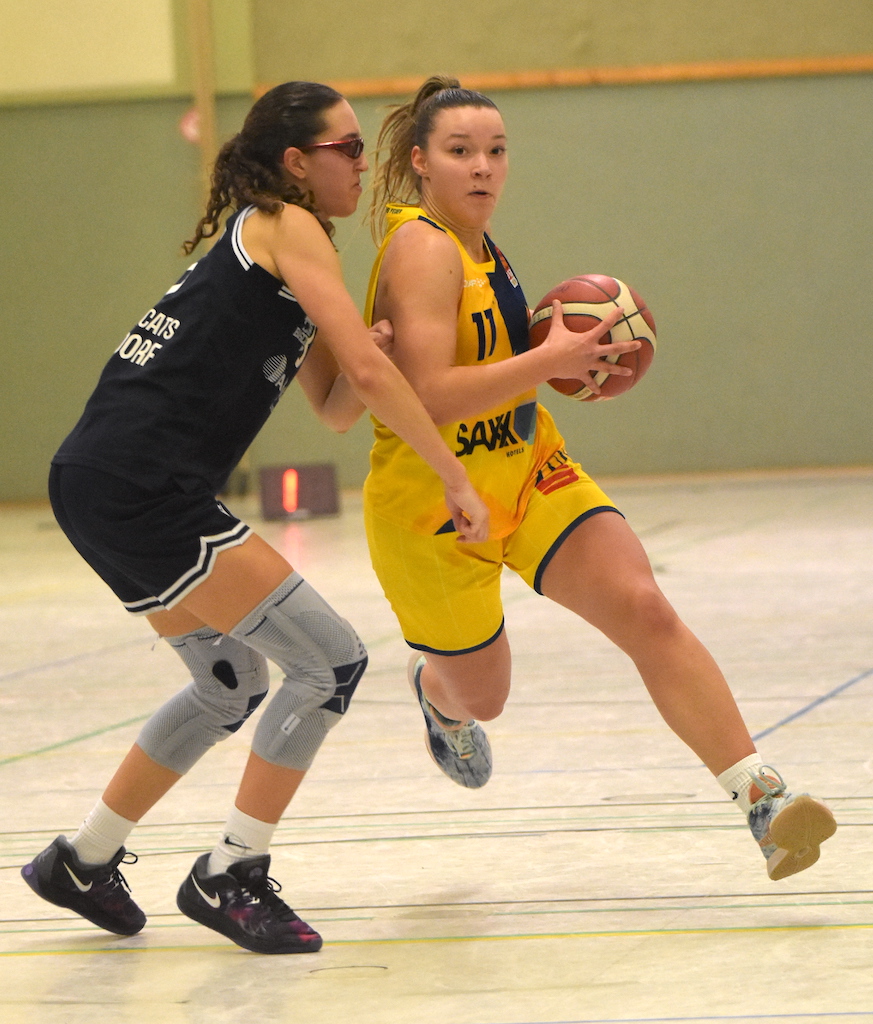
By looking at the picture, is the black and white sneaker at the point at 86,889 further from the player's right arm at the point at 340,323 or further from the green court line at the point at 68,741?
the green court line at the point at 68,741

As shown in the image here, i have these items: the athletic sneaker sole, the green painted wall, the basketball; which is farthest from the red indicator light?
the athletic sneaker sole

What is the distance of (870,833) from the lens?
118 inches

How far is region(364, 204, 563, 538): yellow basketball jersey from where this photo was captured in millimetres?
2904

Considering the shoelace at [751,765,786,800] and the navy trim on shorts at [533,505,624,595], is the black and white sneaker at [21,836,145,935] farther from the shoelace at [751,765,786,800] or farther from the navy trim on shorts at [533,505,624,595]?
the shoelace at [751,765,786,800]

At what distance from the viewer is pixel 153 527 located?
8.00 ft

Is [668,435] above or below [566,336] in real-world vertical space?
below

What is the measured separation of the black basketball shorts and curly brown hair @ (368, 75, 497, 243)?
3.13 feet

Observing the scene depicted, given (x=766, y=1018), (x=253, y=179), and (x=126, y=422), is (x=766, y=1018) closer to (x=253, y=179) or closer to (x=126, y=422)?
(x=126, y=422)

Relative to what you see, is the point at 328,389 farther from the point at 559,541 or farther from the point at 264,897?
the point at 264,897

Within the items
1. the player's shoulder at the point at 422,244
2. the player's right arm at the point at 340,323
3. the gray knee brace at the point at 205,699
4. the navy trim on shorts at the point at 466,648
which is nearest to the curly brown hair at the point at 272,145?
the player's right arm at the point at 340,323

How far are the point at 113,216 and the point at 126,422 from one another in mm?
11560

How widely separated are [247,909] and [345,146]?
1.42m

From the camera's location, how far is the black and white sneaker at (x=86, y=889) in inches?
104

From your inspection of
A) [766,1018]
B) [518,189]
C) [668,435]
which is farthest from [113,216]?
[766,1018]
